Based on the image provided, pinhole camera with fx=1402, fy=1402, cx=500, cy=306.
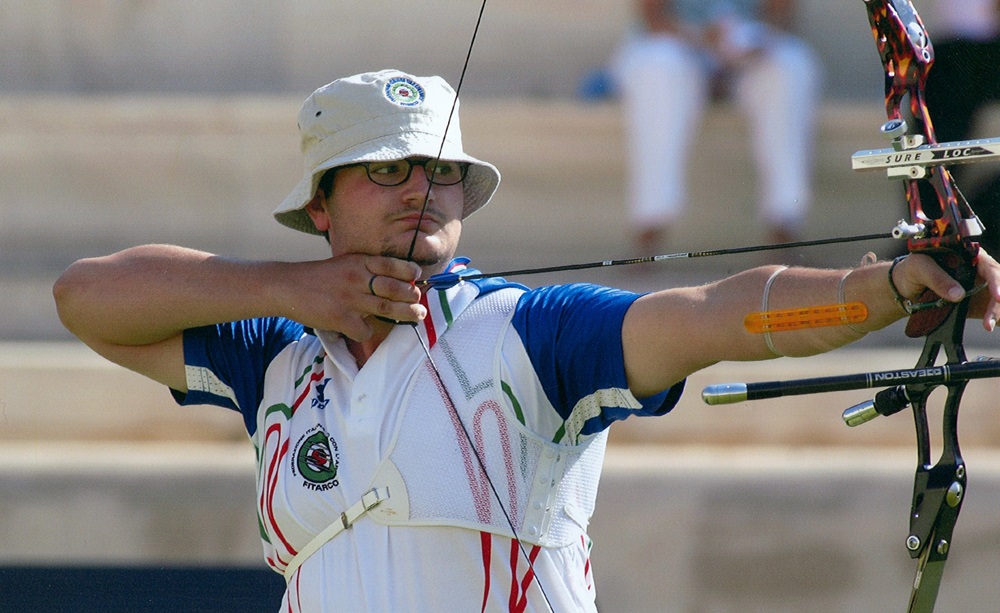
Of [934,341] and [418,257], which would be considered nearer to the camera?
[934,341]

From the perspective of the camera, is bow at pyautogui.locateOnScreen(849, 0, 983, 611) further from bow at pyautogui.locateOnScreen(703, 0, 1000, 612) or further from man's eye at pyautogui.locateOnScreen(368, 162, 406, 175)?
man's eye at pyautogui.locateOnScreen(368, 162, 406, 175)

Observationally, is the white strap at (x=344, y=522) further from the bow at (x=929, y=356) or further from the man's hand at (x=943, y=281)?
the man's hand at (x=943, y=281)

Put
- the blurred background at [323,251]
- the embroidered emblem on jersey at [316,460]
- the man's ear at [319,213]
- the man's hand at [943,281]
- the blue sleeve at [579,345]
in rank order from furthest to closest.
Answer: the blurred background at [323,251] < the man's ear at [319,213] < the embroidered emblem on jersey at [316,460] < the blue sleeve at [579,345] < the man's hand at [943,281]

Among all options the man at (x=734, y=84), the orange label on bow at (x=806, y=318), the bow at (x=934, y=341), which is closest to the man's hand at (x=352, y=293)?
the orange label on bow at (x=806, y=318)

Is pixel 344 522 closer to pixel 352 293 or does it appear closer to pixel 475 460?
pixel 475 460

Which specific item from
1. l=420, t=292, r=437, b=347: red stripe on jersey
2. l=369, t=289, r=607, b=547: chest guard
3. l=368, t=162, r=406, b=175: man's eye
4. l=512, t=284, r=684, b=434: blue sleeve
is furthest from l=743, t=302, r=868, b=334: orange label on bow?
l=368, t=162, r=406, b=175: man's eye

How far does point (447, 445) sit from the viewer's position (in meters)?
1.73

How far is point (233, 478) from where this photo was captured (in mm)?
3689

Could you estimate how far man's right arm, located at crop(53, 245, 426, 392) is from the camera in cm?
181

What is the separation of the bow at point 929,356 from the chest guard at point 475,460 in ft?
1.24

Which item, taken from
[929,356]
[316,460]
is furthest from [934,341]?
[316,460]

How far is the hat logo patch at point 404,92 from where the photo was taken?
1.90 meters

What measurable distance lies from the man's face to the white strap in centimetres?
31

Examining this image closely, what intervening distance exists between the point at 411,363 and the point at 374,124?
331 millimetres
